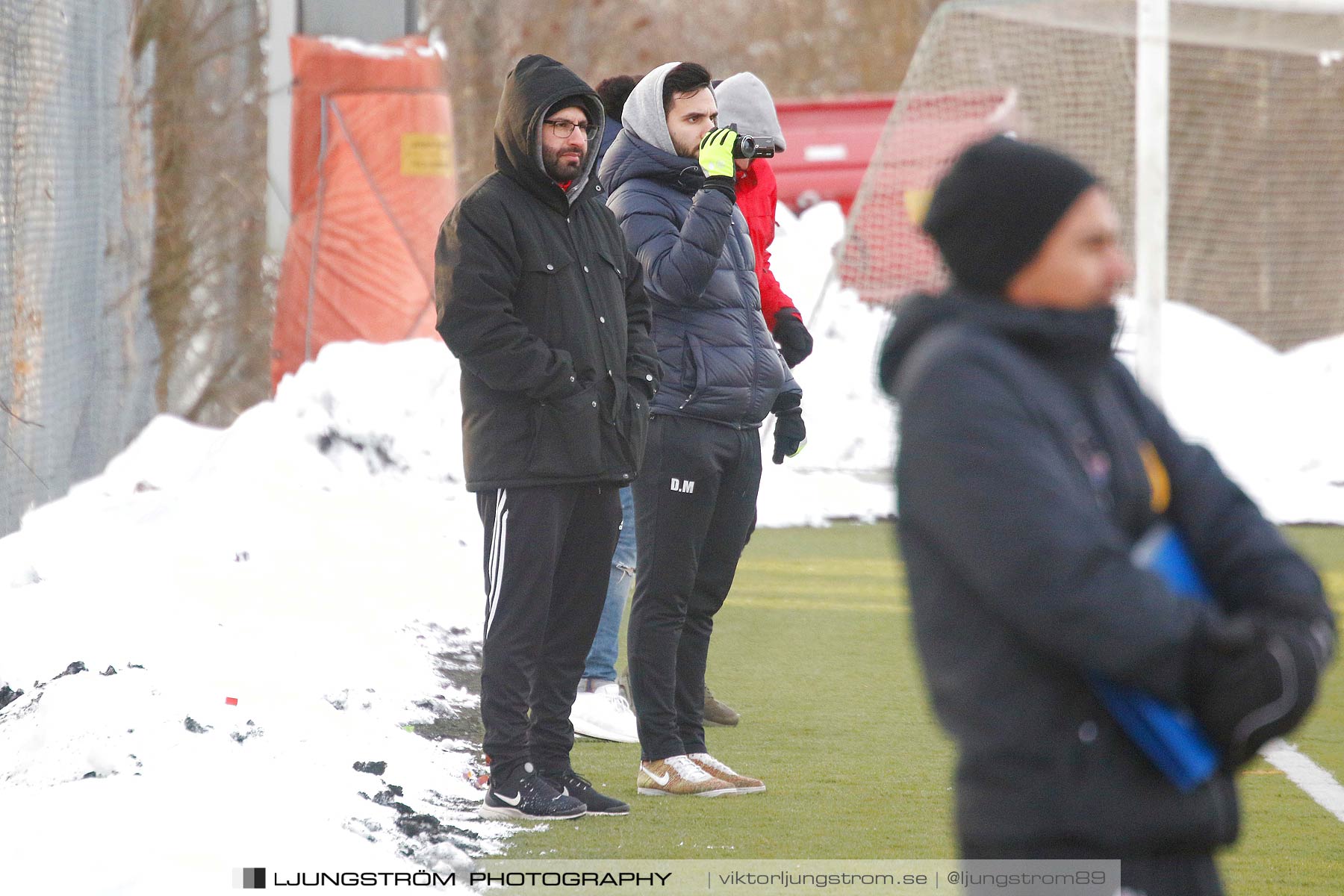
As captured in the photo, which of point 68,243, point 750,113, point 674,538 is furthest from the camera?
point 68,243

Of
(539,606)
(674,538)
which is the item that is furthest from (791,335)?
(539,606)

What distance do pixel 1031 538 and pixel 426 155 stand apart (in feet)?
34.4

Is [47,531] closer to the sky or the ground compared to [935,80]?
closer to the ground

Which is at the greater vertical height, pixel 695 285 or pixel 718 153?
pixel 718 153

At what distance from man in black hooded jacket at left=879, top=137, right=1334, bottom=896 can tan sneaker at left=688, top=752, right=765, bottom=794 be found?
274 cm

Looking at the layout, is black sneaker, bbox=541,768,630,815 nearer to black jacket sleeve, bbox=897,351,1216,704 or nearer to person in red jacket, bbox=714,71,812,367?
person in red jacket, bbox=714,71,812,367

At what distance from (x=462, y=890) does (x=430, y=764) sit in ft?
3.78

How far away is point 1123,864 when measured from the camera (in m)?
2.07

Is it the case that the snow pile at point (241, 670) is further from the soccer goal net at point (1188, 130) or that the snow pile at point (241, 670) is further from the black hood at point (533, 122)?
the soccer goal net at point (1188, 130)

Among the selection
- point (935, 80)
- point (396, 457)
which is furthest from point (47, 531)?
point (935, 80)

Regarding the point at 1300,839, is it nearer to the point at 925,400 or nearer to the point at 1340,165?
the point at 925,400

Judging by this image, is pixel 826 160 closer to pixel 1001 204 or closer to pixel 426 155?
pixel 426 155

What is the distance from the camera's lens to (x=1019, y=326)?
207cm

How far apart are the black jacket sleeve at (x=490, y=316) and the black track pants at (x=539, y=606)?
0.29m
